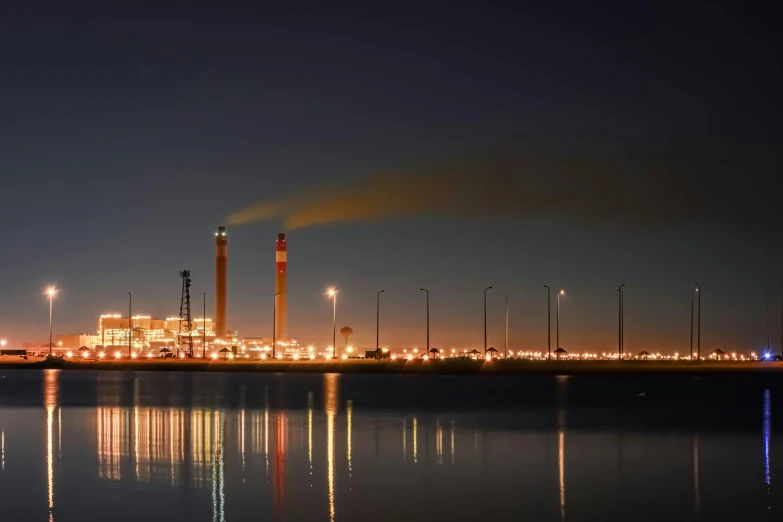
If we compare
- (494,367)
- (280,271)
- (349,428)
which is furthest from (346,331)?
(349,428)

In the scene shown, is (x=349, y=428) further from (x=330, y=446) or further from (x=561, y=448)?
(x=561, y=448)

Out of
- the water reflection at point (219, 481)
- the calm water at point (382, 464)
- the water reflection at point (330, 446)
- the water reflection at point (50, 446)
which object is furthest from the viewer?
the water reflection at point (50, 446)

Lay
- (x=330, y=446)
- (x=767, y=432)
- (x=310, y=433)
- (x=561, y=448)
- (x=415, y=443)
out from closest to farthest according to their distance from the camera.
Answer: (x=330, y=446) < (x=561, y=448) < (x=415, y=443) < (x=310, y=433) < (x=767, y=432)

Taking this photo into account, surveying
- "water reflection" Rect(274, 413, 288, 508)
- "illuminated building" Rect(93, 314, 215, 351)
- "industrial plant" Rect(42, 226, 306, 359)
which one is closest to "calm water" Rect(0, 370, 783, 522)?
"water reflection" Rect(274, 413, 288, 508)

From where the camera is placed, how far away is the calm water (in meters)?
17.5

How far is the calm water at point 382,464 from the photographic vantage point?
17.5 m

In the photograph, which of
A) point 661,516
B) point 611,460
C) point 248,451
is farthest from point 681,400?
point 661,516

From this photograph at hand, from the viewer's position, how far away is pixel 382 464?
75.9ft

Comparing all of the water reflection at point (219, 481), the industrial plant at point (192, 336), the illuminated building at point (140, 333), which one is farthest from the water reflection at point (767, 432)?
the illuminated building at point (140, 333)

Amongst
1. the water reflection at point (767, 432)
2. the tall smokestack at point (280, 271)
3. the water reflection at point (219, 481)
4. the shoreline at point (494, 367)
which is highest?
the tall smokestack at point (280, 271)

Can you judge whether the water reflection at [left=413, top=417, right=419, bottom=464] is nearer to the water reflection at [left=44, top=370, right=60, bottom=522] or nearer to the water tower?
the water reflection at [left=44, top=370, right=60, bottom=522]

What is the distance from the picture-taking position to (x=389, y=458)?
79.7 feet

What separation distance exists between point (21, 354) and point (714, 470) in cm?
14393

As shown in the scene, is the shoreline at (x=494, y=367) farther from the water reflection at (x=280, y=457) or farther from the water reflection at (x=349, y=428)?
the water reflection at (x=280, y=457)
